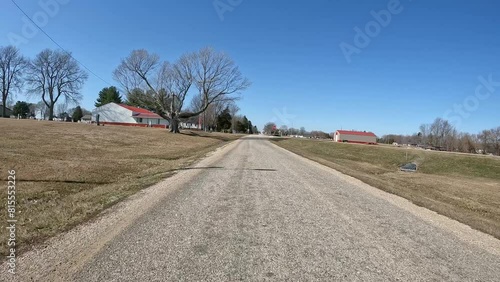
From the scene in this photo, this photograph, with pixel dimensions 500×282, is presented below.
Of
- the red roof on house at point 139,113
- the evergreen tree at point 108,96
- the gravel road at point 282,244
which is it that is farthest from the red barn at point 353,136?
the gravel road at point 282,244

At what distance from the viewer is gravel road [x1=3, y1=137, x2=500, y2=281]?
3855 millimetres

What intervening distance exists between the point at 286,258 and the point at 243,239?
0.91 meters

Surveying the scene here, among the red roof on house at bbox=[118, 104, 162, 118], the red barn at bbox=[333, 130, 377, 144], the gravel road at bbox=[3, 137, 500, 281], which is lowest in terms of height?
the gravel road at bbox=[3, 137, 500, 281]

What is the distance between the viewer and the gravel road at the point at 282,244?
386 centimetres

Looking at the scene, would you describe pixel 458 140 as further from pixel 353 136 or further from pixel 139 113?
pixel 139 113

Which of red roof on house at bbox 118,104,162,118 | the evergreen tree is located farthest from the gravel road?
the evergreen tree

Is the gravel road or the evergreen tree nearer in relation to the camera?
the gravel road

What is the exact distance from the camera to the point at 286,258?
4305mm

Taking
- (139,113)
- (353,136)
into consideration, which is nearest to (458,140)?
(353,136)

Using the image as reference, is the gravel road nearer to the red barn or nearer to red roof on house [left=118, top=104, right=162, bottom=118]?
red roof on house [left=118, top=104, right=162, bottom=118]

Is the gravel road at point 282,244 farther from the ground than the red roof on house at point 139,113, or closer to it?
closer to it

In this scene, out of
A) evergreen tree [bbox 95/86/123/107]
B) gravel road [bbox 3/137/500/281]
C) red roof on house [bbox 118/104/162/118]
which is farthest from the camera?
evergreen tree [bbox 95/86/123/107]

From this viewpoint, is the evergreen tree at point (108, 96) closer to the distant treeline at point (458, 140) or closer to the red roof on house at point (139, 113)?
the red roof on house at point (139, 113)

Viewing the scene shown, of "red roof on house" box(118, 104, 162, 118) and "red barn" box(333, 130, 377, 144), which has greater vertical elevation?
"red roof on house" box(118, 104, 162, 118)
